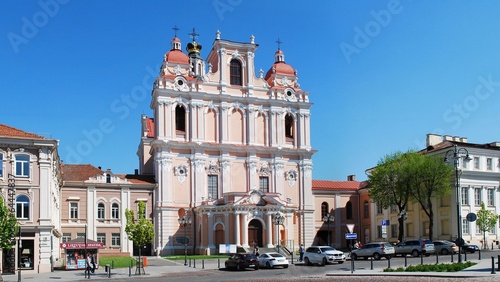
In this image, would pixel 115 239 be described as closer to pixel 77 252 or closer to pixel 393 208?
pixel 77 252

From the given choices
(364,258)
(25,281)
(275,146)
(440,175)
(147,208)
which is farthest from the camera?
(275,146)

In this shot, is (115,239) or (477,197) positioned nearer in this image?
(115,239)

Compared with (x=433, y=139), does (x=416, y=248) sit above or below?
below

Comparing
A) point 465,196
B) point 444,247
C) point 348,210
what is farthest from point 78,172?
point 465,196

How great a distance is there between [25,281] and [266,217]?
33.3 metres

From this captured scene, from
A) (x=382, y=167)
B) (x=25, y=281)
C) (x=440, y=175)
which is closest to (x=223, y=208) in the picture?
(x=382, y=167)

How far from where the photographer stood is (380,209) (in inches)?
3233

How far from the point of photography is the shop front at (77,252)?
165 ft

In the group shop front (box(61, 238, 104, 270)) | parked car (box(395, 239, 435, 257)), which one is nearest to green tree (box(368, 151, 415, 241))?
parked car (box(395, 239, 435, 257))

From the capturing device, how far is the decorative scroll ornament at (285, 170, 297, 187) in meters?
78.4

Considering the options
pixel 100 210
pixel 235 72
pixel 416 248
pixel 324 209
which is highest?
pixel 235 72

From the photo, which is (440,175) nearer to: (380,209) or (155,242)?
(380,209)

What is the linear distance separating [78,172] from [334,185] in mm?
32269

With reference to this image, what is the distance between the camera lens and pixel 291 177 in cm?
7869
